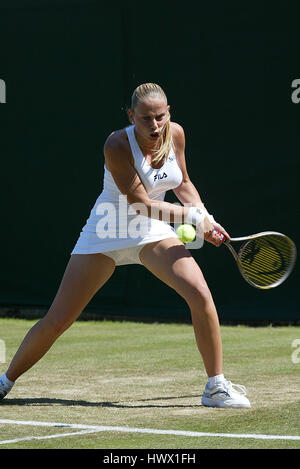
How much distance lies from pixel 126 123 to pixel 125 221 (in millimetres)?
4574

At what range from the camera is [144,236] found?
5.08 metres

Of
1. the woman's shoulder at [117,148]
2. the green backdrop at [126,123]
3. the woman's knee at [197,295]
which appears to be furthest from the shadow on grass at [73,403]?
the green backdrop at [126,123]

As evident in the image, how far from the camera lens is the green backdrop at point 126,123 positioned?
351 inches

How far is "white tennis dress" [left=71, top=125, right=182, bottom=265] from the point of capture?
504cm

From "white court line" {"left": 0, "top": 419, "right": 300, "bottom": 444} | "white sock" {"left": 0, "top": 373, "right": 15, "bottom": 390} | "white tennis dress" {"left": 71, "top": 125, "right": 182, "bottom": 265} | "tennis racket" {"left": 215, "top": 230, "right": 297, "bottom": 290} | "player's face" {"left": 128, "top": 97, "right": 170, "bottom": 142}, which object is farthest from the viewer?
"tennis racket" {"left": 215, "top": 230, "right": 297, "bottom": 290}

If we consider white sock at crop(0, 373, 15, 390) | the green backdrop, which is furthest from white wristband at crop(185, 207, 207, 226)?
the green backdrop

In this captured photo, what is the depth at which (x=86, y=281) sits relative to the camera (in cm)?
510

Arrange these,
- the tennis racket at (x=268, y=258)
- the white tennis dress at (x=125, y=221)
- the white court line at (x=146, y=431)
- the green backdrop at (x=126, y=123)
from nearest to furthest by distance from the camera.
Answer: the white court line at (x=146, y=431) → the white tennis dress at (x=125, y=221) → the tennis racket at (x=268, y=258) → the green backdrop at (x=126, y=123)

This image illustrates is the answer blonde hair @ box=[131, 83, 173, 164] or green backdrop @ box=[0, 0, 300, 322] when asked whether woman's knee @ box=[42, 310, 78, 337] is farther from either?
green backdrop @ box=[0, 0, 300, 322]

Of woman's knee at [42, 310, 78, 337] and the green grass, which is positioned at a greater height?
woman's knee at [42, 310, 78, 337]

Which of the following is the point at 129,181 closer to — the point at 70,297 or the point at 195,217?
the point at 195,217

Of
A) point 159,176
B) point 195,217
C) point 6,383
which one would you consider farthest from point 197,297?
point 6,383

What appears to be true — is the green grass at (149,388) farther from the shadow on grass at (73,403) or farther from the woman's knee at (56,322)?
the woman's knee at (56,322)

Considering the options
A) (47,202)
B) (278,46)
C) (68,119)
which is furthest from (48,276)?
(278,46)
